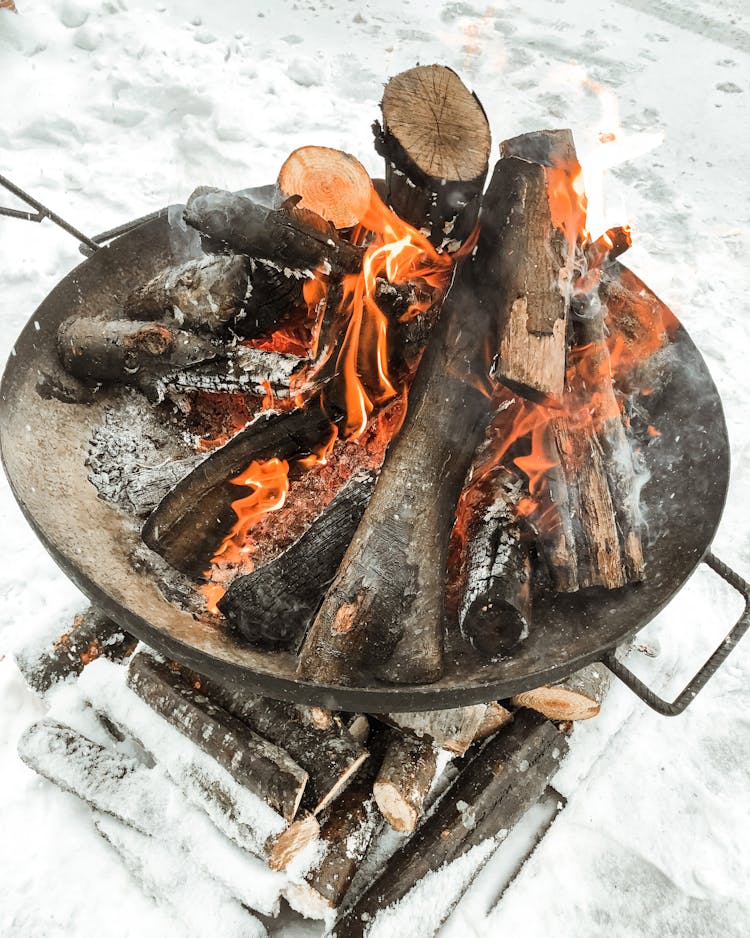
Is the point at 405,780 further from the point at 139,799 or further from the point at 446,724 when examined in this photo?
the point at 139,799

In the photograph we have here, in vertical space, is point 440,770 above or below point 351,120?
below

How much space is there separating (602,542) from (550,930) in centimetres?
119

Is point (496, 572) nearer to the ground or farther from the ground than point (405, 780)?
farther from the ground

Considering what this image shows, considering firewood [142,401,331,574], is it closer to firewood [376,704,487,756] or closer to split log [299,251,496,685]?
split log [299,251,496,685]

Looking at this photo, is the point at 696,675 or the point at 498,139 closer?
the point at 696,675

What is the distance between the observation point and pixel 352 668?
56.1 inches

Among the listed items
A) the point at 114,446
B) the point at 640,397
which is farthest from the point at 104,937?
the point at 640,397

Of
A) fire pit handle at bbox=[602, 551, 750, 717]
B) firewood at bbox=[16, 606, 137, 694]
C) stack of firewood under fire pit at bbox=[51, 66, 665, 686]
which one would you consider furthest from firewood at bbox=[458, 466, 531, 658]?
firewood at bbox=[16, 606, 137, 694]

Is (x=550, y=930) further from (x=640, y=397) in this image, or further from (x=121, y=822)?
(x=640, y=397)

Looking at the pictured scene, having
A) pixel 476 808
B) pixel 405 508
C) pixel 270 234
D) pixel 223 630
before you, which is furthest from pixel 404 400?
pixel 476 808

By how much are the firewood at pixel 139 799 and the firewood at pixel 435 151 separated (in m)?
1.76

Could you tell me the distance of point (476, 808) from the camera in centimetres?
191

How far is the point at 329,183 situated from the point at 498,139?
3.20 meters

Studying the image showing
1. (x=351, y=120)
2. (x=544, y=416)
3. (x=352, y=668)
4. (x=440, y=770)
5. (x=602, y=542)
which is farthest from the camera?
(x=351, y=120)
